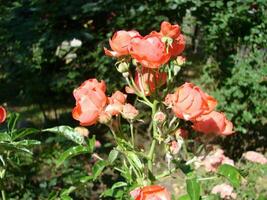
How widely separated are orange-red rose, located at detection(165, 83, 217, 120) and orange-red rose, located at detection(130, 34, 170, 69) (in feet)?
0.31

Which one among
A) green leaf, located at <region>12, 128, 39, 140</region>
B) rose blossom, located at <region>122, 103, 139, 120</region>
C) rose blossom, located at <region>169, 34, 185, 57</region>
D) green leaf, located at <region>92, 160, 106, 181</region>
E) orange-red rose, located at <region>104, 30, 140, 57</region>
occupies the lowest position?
green leaf, located at <region>92, 160, 106, 181</region>


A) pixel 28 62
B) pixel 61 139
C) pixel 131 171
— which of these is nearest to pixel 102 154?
pixel 61 139

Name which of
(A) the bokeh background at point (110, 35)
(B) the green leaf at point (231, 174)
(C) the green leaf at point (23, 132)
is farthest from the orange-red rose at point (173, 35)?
(A) the bokeh background at point (110, 35)

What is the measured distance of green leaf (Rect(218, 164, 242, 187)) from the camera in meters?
1.50

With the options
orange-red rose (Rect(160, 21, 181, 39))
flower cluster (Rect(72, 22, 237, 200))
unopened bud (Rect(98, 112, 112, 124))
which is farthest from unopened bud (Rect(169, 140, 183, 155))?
orange-red rose (Rect(160, 21, 181, 39))

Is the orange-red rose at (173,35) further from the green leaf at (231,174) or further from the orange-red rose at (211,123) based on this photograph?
the green leaf at (231,174)

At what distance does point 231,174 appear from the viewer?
4.98 ft

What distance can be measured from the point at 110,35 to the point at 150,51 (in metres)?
3.47

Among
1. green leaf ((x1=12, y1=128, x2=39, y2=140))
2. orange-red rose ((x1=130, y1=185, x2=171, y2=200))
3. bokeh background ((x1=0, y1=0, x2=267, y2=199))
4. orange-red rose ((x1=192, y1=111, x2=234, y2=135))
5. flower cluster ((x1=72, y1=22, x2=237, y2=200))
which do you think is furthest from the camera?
bokeh background ((x1=0, y1=0, x2=267, y2=199))

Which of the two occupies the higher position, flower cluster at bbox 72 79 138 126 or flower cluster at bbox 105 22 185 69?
flower cluster at bbox 105 22 185 69

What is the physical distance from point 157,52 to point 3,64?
12.8ft

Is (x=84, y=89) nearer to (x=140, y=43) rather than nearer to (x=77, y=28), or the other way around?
(x=140, y=43)

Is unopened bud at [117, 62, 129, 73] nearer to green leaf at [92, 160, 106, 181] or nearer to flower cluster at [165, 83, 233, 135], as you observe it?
flower cluster at [165, 83, 233, 135]

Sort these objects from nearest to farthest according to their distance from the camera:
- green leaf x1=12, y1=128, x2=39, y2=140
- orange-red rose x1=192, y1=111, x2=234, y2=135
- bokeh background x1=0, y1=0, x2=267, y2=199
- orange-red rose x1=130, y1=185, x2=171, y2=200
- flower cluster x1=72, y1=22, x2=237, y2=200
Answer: orange-red rose x1=130, y1=185, x2=171, y2=200 → flower cluster x1=72, y1=22, x2=237, y2=200 → orange-red rose x1=192, y1=111, x2=234, y2=135 → green leaf x1=12, y1=128, x2=39, y2=140 → bokeh background x1=0, y1=0, x2=267, y2=199
